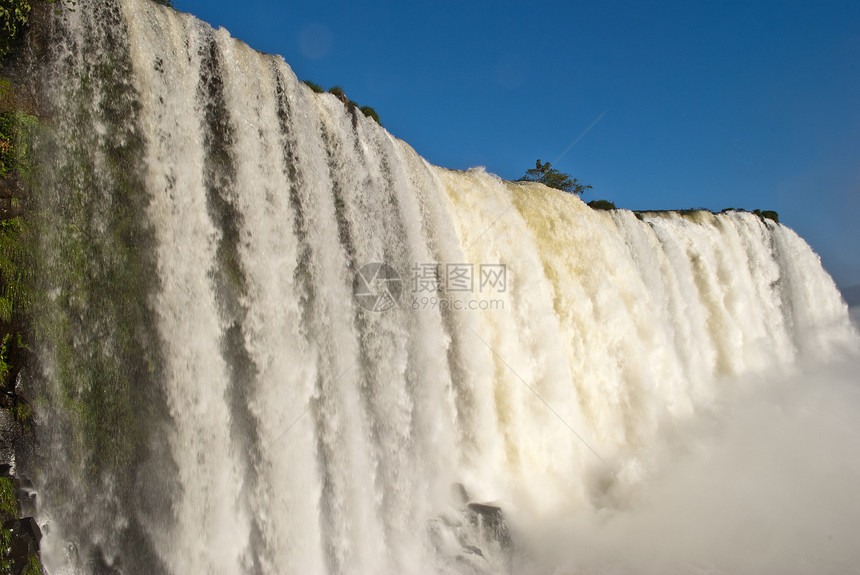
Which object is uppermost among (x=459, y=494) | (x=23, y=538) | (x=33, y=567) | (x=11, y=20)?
(x=11, y=20)

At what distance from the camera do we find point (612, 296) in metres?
10.0

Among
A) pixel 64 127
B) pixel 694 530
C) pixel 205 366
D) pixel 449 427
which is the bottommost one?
pixel 694 530

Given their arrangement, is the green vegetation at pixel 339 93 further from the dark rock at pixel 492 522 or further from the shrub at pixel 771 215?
the shrub at pixel 771 215

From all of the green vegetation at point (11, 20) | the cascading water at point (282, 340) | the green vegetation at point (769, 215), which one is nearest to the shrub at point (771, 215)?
the green vegetation at point (769, 215)

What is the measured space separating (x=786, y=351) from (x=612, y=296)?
417 inches

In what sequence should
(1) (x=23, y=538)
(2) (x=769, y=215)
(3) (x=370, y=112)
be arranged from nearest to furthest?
(1) (x=23, y=538)
(3) (x=370, y=112)
(2) (x=769, y=215)

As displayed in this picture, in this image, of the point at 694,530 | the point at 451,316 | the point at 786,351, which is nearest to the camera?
the point at 694,530

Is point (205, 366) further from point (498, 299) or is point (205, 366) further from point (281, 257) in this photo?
point (498, 299)

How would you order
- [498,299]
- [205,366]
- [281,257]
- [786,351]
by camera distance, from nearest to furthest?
[205,366] → [281,257] → [498,299] → [786,351]

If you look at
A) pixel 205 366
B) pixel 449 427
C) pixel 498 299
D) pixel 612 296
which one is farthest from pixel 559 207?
pixel 205 366

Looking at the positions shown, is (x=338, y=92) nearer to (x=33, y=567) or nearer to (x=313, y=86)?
(x=313, y=86)

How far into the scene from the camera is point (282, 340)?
5586 mm

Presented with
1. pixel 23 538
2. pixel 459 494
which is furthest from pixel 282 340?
pixel 459 494

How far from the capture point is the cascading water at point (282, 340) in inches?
182
